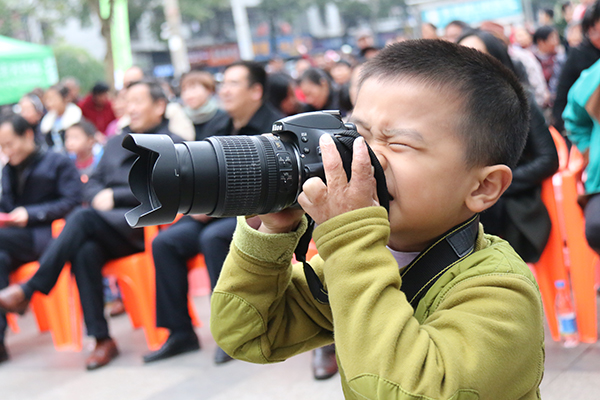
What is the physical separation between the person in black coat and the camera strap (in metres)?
1.51

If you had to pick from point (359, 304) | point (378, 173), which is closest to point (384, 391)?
point (359, 304)

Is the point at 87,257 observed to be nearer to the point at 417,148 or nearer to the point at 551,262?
the point at 551,262

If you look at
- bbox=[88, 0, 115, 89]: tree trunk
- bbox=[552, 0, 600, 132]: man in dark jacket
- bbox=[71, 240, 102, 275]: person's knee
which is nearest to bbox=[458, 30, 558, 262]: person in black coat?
bbox=[552, 0, 600, 132]: man in dark jacket

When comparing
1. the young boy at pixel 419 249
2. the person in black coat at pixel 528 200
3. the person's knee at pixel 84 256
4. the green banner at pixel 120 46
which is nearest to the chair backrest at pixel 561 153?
the person in black coat at pixel 528 200

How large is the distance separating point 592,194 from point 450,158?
68.1 inches

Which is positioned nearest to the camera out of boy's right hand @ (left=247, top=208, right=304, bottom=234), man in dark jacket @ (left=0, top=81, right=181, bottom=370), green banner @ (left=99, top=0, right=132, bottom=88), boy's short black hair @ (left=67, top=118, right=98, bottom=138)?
boy's right hand @ (left=247, top=208, right=304, bottom=234)

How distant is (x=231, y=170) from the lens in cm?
105

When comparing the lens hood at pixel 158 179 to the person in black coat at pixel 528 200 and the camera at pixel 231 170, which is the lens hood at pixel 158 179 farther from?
the person in black coat at pixel 528 200

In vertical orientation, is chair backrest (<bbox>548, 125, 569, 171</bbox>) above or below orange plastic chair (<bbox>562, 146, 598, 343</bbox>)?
above

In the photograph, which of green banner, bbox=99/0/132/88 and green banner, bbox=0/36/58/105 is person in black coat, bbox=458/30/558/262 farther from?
green banner, bbox=0/36/58/105

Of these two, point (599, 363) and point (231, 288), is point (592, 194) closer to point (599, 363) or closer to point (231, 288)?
point (599, 363)

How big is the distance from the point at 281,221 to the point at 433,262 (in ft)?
0.92

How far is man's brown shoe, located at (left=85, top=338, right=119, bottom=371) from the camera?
10.8 ft

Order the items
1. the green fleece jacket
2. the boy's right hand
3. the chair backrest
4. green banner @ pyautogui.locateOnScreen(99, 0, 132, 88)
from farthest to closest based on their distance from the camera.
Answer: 1. green banner @ pyautogui.locateOnScreen(99, 0, 132, 88)
2. the chair backrest
3. the boy's right hand
4. the green fleece jacket
